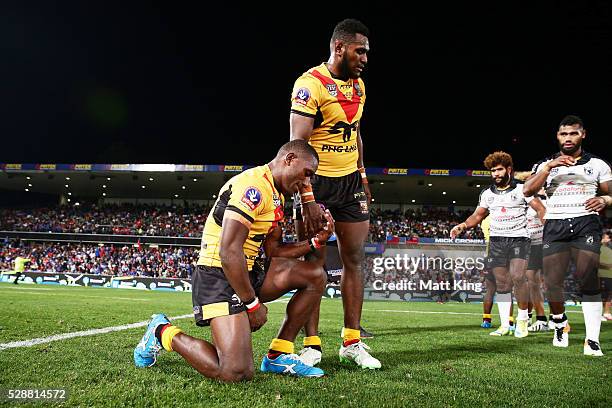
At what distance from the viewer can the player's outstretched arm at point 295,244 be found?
3.74 meters

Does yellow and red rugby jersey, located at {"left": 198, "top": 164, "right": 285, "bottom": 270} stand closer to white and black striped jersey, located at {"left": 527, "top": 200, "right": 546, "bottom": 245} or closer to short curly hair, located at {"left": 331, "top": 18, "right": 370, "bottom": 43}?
short curly hair, located at {"left": 331, "top": 18, "right": 370, "bottom": 43}

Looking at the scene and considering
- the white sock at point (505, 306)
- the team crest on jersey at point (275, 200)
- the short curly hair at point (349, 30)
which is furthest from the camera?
the white sock at point (505, 306)

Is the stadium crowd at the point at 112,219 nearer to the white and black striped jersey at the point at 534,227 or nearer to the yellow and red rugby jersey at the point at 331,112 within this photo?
the white and black striped jersey at the point at 534,227

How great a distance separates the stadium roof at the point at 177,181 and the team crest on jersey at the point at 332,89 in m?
31.4

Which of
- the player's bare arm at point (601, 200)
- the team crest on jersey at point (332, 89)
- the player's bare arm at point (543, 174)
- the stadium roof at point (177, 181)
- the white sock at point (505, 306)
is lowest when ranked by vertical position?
the white sock at point (505, 306)

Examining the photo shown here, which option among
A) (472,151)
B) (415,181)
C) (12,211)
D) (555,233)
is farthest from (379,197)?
(555,233)

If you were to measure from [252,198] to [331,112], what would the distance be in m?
1.43

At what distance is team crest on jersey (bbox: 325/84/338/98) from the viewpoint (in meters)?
4.21

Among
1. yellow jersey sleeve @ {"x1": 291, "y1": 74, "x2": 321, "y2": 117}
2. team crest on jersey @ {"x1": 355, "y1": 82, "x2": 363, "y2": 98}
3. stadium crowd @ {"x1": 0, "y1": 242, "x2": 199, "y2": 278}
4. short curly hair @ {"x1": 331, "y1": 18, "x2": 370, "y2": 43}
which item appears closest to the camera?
yellow jersey sleeve @ {"x1": 291, "y1": 74, "x2": 321, "y2": 117}

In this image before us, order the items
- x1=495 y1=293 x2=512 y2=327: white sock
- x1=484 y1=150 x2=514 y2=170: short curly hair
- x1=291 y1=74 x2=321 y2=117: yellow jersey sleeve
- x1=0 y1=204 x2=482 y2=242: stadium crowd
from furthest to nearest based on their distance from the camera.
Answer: x1=0 y1=204 x2=482 y2=242: stadium crowd → x1=484 y1=150 x2=514 y2=170: short curly hair → x1=495 y1=293 x2=512 y2=327: white sock → x1=291 y1=74 x2=321 y2=117: yellow jersey sleeve

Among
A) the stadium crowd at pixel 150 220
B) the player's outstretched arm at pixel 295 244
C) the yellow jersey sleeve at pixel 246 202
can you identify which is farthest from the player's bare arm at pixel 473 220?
the stadium crowd at pixel 150 220

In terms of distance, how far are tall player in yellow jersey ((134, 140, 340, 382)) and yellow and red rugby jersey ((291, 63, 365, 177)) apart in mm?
767

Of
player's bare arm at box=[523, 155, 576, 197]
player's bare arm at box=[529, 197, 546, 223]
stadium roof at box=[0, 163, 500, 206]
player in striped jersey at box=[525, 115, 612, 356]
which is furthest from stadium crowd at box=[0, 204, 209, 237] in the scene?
player's bare arm at box=[523, 155, 576, 197]

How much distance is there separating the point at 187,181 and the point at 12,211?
60.5 feet
